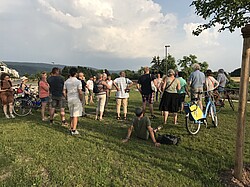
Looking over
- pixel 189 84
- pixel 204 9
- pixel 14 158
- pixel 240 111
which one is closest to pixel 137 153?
pixel 240 111

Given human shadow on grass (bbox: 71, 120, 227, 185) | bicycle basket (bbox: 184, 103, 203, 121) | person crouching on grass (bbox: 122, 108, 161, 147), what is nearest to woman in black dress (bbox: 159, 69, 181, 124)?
bicycle basket (bbox: 184, 103, 203, 121)

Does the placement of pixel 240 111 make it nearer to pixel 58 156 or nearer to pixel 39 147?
pixel 58 156

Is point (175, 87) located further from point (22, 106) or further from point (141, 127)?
point (22, 106)

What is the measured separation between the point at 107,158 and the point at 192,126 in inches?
109

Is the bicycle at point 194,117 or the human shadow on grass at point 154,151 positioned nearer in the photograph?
the human shadow on grass at point 154,151

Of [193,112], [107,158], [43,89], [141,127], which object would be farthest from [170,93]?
[43,89]

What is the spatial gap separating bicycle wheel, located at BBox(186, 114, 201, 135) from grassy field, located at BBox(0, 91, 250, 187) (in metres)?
0.15

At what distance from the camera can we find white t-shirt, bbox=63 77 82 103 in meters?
5.25

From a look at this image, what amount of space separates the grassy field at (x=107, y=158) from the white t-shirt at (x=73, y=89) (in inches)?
35.9

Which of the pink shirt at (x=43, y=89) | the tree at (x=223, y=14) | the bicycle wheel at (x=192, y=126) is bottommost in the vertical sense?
the bicycle wheel at (x=192, y=126)

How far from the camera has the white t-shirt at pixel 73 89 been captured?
525 cm

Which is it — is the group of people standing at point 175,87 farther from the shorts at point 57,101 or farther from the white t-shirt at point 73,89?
the shorts at point 57,101

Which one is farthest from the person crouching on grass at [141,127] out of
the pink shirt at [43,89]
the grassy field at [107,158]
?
the pink shirt at [43,89]

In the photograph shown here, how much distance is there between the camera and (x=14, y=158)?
381 cm
